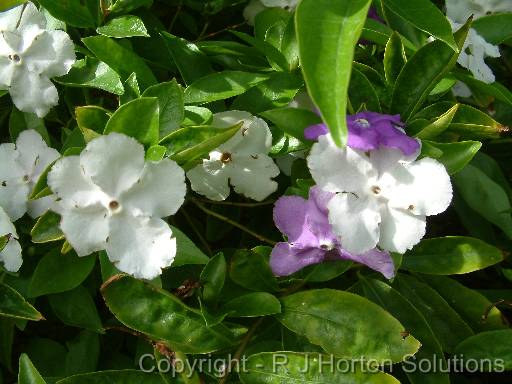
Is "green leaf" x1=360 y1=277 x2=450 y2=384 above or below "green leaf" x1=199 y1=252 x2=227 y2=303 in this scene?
below

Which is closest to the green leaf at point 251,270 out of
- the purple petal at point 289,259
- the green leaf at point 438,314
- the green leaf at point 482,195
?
the purple petal at point 289,259

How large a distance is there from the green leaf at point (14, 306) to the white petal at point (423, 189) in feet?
1.78

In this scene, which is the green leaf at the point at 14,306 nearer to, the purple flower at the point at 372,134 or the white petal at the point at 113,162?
the white petal at the point at 113,162

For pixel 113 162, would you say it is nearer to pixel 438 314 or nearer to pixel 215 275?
pixel 215 275

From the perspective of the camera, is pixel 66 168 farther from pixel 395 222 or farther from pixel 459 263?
pixel 459 263

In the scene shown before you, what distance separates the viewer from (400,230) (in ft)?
3.13

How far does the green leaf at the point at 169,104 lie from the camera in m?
0.97

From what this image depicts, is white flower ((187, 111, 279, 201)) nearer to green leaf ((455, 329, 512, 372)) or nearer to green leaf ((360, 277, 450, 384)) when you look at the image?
green leaf ((360, 277, 450, 384))

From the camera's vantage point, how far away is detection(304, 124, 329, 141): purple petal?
94 cm

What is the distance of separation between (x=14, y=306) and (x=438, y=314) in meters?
0.67

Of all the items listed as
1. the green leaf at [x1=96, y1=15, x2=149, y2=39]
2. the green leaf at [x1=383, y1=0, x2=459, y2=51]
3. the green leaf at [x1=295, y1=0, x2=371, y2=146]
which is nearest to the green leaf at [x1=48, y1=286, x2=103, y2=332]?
the green leaf at [x1=96, y1=15, x2=149, y2=39]

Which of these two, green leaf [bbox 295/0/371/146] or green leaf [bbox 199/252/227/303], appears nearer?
green leaf [bbox 295/0/371/146]

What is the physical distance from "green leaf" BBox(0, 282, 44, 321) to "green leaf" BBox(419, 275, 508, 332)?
0.65 metres

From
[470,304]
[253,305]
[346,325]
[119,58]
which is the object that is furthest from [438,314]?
[119,58]
